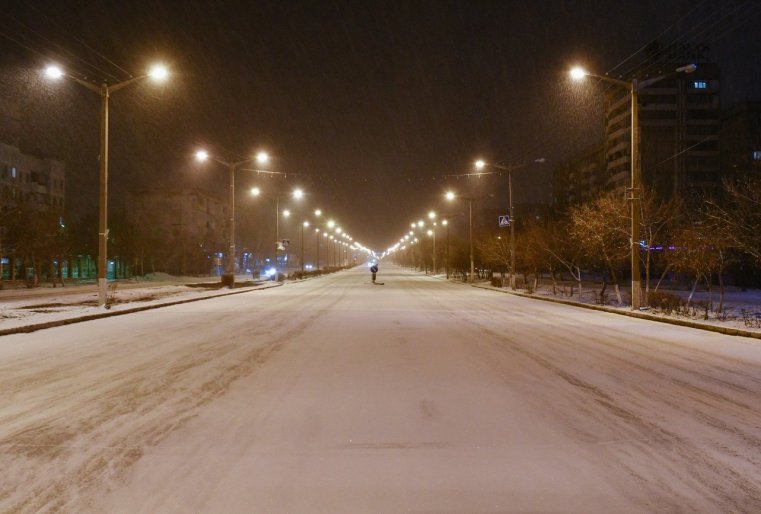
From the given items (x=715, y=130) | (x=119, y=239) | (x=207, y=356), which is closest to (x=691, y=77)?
(x=715, y=130)

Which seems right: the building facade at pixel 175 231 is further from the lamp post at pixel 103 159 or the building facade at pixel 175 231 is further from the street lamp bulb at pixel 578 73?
the street lamp bulb at pixel 578 73

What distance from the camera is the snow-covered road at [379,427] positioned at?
5.02 meters

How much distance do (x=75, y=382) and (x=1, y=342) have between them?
7.12 meters

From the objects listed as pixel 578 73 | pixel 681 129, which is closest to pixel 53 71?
pixel 578 73

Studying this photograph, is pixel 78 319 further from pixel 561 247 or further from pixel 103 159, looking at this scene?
pixel 561 247

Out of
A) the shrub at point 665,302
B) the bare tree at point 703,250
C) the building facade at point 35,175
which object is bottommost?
the shrub at point 665,302

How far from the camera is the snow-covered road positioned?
5.02 m

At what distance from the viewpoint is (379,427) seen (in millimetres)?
7105

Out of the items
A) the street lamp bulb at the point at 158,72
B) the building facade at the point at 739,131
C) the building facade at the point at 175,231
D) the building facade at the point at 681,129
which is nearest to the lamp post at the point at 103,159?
the street lamp bulb at the point at 158,72

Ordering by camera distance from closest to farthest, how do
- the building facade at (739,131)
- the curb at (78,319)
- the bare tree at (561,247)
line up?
the curb at (78,319) → the bare tree at (561,247) → the building facade at (739,131)

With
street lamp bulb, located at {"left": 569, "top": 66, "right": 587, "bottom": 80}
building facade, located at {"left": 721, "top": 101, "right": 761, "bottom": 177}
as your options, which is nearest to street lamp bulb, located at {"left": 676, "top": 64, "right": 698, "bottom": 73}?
street lamp bulb, located at {"left": 569, "top": 66, "right": 587, "bottom": 80}

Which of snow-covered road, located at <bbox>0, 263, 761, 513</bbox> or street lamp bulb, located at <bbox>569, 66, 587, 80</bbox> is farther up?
street lamp bulb, located at <bbox>569, 66, 587, 80</bbox>

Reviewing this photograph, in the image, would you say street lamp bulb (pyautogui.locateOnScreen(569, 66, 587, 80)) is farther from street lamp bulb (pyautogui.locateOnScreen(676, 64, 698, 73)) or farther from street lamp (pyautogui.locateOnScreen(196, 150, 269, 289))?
street lamp (pyautogui.locateOnScreen(196, 150, 269, 289))

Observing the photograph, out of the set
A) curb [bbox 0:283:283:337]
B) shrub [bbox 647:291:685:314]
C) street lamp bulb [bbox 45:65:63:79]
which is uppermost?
street lamp bulb [bbox 45:65:63:79]
